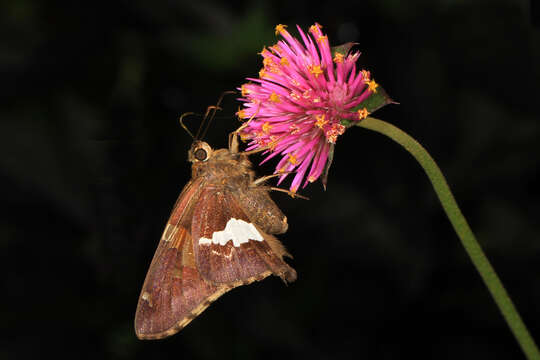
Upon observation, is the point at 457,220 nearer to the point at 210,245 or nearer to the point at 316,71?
the point at 316,71

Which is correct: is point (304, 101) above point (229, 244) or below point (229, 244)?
above

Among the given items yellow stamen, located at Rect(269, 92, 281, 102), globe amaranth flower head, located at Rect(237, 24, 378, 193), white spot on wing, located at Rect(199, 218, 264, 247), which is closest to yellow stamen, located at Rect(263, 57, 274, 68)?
globe amaranth flower head, located at Rect(237, 24, 378, 193)

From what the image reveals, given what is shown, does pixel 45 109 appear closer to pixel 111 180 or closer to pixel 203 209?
pixel 111 180

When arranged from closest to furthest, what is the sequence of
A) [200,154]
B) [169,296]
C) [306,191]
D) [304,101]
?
[304,101] → [169,296] → [200,154] → [306,191]

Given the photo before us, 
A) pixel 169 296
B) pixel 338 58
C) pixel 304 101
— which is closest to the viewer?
pixel 338 58

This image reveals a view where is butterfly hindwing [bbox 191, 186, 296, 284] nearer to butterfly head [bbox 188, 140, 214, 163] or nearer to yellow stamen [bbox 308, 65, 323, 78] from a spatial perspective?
butterfly head [bbox 188, 140, 214, 163]

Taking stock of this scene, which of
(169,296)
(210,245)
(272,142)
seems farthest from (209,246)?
(272,142)

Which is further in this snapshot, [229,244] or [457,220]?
[229,244]

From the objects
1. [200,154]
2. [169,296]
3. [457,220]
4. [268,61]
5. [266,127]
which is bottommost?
[169,296]
